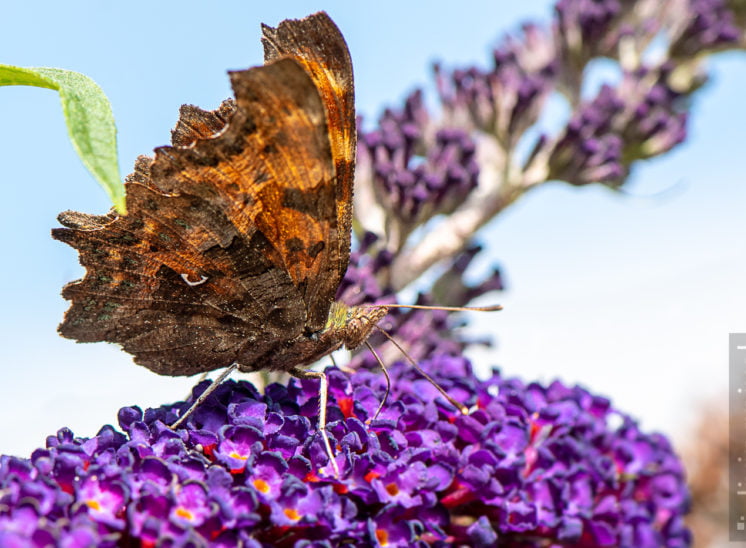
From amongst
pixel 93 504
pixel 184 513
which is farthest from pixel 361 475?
pixel 93 504

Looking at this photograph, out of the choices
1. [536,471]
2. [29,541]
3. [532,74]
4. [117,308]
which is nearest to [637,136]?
[532,74]

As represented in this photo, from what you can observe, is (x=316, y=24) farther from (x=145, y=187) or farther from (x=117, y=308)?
(x=117, y=308)

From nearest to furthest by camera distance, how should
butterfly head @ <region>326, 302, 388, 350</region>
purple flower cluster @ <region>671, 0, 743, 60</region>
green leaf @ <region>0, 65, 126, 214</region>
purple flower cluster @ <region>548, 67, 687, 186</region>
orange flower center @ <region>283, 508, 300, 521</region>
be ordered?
green leaf @ <region>0, 65, 126, 214</region>
orange flower center @ <region>283, 508, 300, 521</region>
butterfly head @ <region>326, 302, 388, 350</region>
purple flower cluster @ <region>548, 67, 687, 186</region>
purple flower cluster @ <region>671, 0, 743, 60</region>

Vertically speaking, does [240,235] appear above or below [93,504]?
above

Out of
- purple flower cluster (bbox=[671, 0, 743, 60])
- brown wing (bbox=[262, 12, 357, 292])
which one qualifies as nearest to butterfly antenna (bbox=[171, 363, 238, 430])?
brown wing (bbox=[262, 12, 357, 292])

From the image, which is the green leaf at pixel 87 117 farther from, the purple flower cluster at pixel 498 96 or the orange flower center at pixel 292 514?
the purple flower cluster at pixel 498 96

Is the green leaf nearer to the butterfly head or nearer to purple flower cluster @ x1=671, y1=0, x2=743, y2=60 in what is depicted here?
the butterfly head

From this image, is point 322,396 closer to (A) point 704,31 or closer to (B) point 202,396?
(B) point 202,396

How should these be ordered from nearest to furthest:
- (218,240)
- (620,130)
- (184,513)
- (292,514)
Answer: (184,513), (292,514), (218,240), (620,130)
